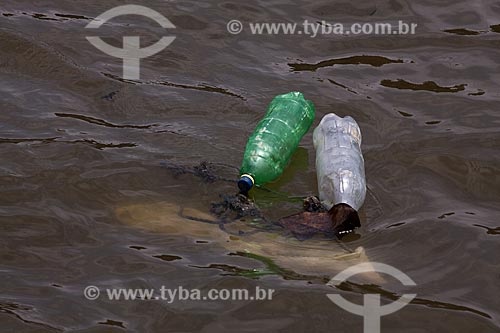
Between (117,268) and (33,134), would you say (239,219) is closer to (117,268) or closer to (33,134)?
(117,268)

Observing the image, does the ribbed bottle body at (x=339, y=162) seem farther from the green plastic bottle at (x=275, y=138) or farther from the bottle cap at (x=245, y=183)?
the bottle cap at (x=245, y=183)

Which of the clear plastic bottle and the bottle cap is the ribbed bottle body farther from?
the bottle cap

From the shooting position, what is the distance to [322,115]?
7160mm

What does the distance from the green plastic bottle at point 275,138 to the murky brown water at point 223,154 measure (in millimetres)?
122

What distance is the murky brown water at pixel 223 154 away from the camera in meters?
4.89

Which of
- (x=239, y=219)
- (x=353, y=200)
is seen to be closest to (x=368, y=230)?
(x=353, y=200)

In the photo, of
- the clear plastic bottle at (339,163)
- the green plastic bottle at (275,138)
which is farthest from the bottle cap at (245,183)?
the clear plastic bottle at (339,163)

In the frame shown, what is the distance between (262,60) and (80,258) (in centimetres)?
338

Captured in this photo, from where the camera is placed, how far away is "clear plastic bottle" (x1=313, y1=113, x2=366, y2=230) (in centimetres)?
579

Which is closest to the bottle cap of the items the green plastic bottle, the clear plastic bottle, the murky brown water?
the green plastic bottle

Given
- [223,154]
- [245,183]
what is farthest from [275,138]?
[245,183]

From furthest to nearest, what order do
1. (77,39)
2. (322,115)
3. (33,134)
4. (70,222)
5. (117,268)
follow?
1. (77,39)
2. (322,115)
3. (33,134)
4. (70,222)
5. (117,268)

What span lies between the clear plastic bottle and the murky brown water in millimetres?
159

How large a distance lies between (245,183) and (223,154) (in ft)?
2.64
